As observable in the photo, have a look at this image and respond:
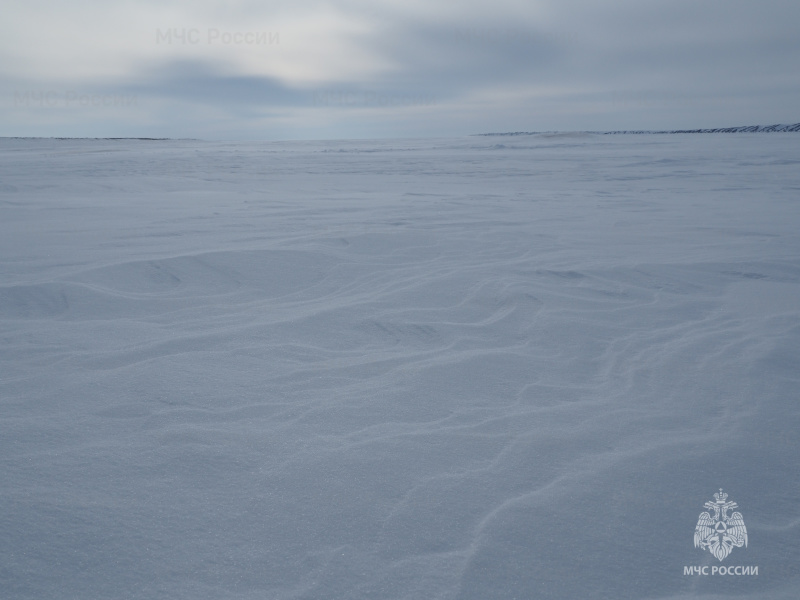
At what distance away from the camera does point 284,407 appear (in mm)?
1978

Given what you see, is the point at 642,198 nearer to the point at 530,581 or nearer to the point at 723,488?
the point at 723,488

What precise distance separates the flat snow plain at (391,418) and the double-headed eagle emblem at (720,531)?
3 centimetres

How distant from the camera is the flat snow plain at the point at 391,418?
1.31 meters

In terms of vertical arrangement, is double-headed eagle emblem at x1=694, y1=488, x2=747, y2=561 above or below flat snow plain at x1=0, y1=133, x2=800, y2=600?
below

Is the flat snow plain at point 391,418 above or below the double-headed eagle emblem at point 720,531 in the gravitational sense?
above

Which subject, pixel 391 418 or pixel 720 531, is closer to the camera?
pixel 720 531

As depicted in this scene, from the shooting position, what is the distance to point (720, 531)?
4.64 feet

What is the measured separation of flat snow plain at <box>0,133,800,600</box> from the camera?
1.31 meters

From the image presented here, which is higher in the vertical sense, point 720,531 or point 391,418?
point 391,418

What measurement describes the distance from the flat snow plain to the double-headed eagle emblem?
3 cm

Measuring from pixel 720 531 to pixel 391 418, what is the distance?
982 mm

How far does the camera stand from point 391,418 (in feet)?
6.28

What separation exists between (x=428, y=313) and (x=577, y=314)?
0.78m

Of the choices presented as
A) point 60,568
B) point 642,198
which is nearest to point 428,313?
point 60,568
